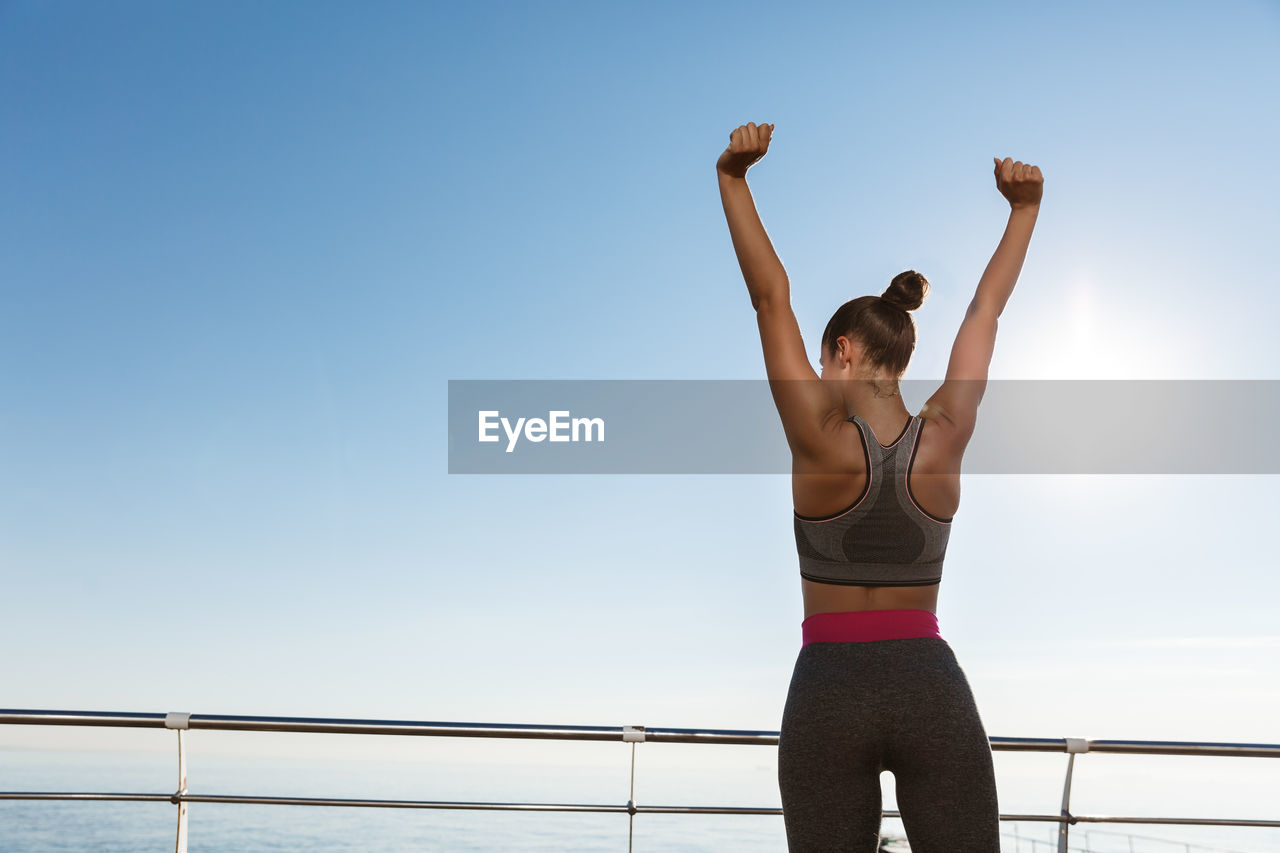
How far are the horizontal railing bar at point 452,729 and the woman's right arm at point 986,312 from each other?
78.4 inches

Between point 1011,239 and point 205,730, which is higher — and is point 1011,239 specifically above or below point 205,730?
above

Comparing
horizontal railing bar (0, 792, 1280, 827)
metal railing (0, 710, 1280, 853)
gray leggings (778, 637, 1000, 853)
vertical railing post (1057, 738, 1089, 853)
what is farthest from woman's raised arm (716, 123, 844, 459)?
vertical railing post (1057, 738, 1089, 853)

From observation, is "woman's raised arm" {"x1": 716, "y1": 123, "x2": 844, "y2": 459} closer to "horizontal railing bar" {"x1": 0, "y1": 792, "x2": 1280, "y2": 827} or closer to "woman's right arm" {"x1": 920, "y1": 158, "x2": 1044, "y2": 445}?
"woman's right arm" {"x1": 920, "y1": 158, "x2": 1044, "y2": 445}

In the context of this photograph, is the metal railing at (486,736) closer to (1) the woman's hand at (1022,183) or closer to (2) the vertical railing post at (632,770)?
(2) the vertical railing post at (632,770)

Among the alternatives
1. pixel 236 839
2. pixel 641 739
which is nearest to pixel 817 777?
pixel 641 739

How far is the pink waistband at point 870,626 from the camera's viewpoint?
1424 mm

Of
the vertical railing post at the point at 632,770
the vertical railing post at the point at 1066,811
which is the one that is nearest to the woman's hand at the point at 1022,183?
the vertical railing post at the point at 632,770

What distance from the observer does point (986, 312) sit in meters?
1.68

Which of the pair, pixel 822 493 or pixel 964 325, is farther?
pixel 964 325

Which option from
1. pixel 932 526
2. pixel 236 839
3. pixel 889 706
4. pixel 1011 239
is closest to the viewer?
pixel 889 706

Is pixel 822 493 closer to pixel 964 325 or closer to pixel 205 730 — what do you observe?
pixel 964 325

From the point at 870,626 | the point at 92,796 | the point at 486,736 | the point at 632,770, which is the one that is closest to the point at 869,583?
the point at 870,626

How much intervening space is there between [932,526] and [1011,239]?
2.23 feet

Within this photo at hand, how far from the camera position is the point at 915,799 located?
1400 mm
